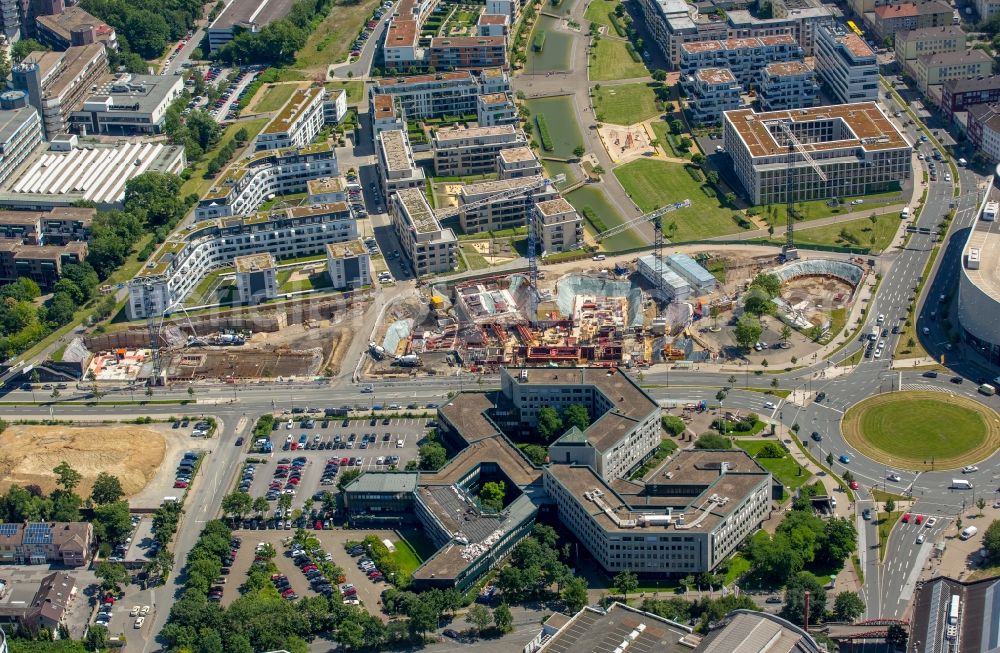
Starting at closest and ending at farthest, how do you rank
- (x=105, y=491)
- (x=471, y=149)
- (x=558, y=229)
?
1. (x=105, y=491)
2. (x=558, y=229)
3. (x=471, y=149)

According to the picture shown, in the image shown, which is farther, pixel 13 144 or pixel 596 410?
pixel 13 144

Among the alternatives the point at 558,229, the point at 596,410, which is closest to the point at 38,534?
the point at 596,410

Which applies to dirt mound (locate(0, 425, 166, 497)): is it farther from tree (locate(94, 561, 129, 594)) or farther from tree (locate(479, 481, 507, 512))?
tree (locate(479, 481, 507, 512))

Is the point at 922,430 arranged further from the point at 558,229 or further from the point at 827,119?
the point at 827,119

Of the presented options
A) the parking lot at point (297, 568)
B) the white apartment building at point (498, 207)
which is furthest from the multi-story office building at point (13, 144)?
the parking lot at point (297, 568)

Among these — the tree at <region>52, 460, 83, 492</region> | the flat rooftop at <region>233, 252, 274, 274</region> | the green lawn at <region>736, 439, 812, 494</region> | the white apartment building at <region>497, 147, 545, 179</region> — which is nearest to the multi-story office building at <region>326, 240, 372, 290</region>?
the flat rooftop at <region>233, 252, 274, 274</region>

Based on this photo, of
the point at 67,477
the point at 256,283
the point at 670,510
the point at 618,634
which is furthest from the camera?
the point at 256,283

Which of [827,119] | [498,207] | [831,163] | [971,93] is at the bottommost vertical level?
[498,207]
